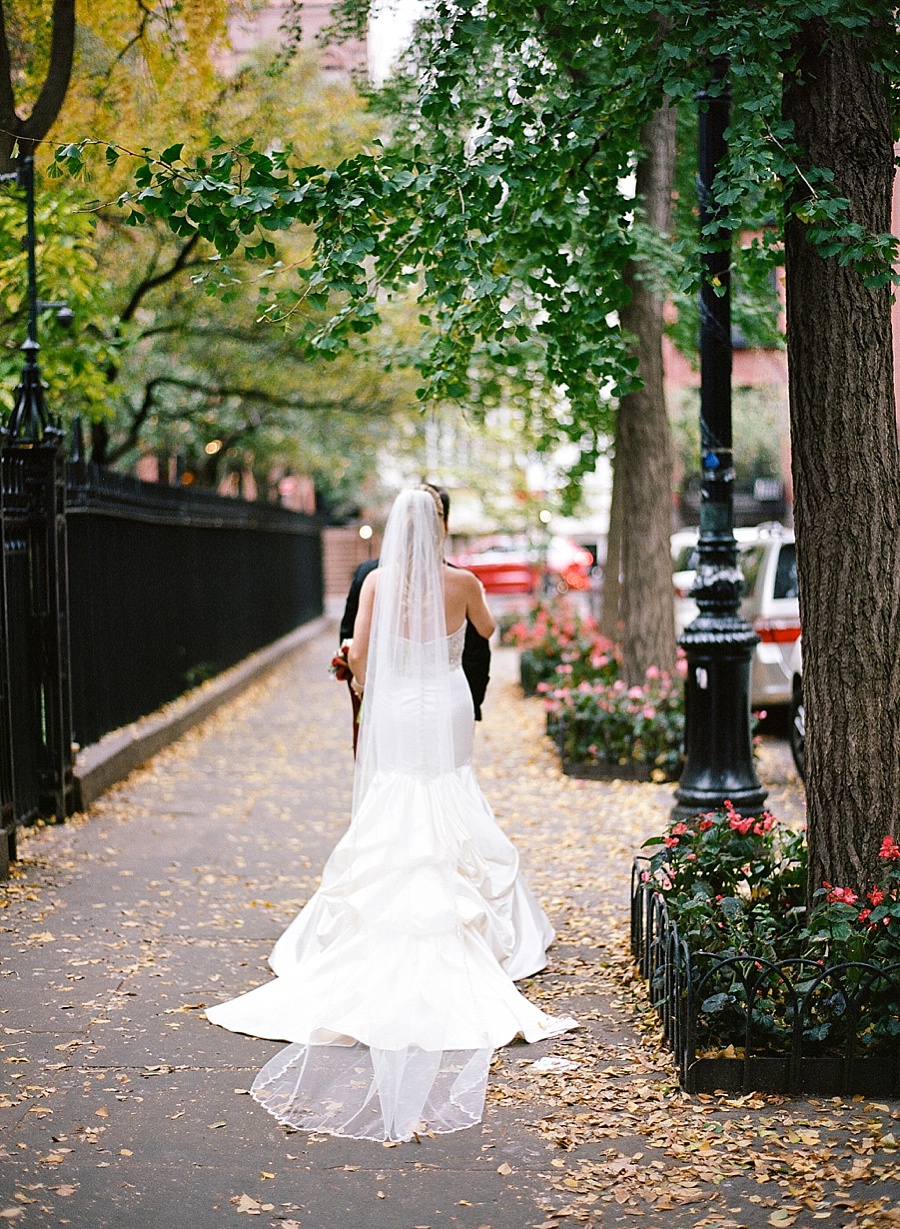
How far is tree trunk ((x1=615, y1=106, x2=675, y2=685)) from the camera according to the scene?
12.2 metres

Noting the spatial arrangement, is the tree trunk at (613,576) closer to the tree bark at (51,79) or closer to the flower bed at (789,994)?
the tree bark at (51,79)

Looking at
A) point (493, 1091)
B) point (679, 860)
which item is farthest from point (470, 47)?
point (493, 1091)

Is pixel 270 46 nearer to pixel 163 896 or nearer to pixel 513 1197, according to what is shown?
pixel 163 896

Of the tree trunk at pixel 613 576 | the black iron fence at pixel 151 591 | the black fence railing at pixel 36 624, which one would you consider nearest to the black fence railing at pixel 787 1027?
the black fence railing at pixel 36 624

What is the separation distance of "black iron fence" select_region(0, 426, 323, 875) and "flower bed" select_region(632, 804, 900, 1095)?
4.22 metres

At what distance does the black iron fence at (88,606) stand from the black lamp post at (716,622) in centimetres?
399

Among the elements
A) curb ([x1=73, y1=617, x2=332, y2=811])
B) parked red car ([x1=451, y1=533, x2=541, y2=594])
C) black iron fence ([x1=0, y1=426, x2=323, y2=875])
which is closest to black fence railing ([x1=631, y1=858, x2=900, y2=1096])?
black iron fence ([x1=0, y1=426, x2=323, y2=875])

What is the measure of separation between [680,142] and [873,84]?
30.0 ft

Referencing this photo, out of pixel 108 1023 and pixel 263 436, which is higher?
pixel 263 436

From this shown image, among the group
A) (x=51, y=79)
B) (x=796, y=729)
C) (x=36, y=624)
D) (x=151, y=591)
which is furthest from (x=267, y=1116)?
(x=151, y=591)

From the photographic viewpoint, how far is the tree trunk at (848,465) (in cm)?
522

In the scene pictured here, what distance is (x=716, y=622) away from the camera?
8.33 metres

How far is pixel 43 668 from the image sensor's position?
902 cm

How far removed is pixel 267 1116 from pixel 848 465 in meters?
3.11
